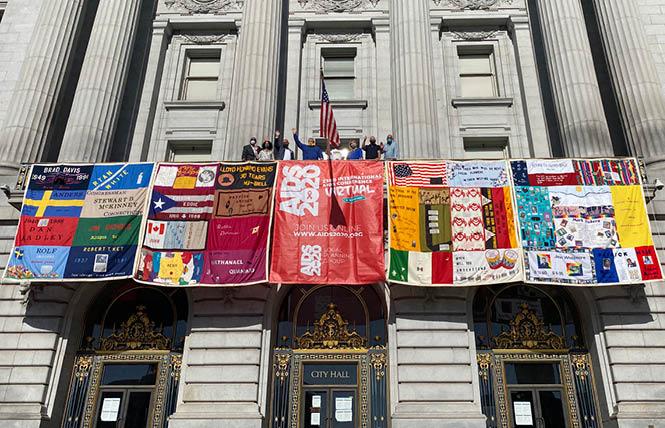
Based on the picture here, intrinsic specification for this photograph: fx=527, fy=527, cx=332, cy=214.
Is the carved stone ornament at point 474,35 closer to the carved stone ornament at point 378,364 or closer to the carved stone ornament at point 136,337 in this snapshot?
the carved stone ornament at point 378,364

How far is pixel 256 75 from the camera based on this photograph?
18969mm

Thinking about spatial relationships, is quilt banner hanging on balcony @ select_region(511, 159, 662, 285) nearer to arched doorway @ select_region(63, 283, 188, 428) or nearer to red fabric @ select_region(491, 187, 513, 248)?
red fabric @ select_region(491, 187, 513, 248)

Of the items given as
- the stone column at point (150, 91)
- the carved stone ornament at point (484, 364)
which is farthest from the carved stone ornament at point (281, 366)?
the stone column at point (150, 91)

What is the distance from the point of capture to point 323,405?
15.0 meters

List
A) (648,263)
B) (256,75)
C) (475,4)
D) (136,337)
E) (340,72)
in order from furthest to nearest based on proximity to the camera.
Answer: (475,4), (340,72), (256,75), (136,337), (648,263)

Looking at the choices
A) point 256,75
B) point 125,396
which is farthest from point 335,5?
point 125,396

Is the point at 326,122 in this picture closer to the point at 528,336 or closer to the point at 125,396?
the point at 528,336

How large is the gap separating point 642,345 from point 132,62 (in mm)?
20252

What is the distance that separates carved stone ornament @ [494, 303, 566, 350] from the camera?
619 inches

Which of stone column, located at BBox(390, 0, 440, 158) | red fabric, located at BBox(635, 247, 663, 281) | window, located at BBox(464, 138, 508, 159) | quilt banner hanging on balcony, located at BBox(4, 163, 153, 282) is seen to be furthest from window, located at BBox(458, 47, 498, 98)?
quilt banner hanging on balcony, located at BBox(4, 163, 153, 282)

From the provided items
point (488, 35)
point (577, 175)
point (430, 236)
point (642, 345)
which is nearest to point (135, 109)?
point (430, 236)

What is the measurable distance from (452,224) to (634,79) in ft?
30.3

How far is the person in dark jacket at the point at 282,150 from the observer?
1731cm

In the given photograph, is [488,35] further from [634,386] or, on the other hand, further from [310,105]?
[634,386]
